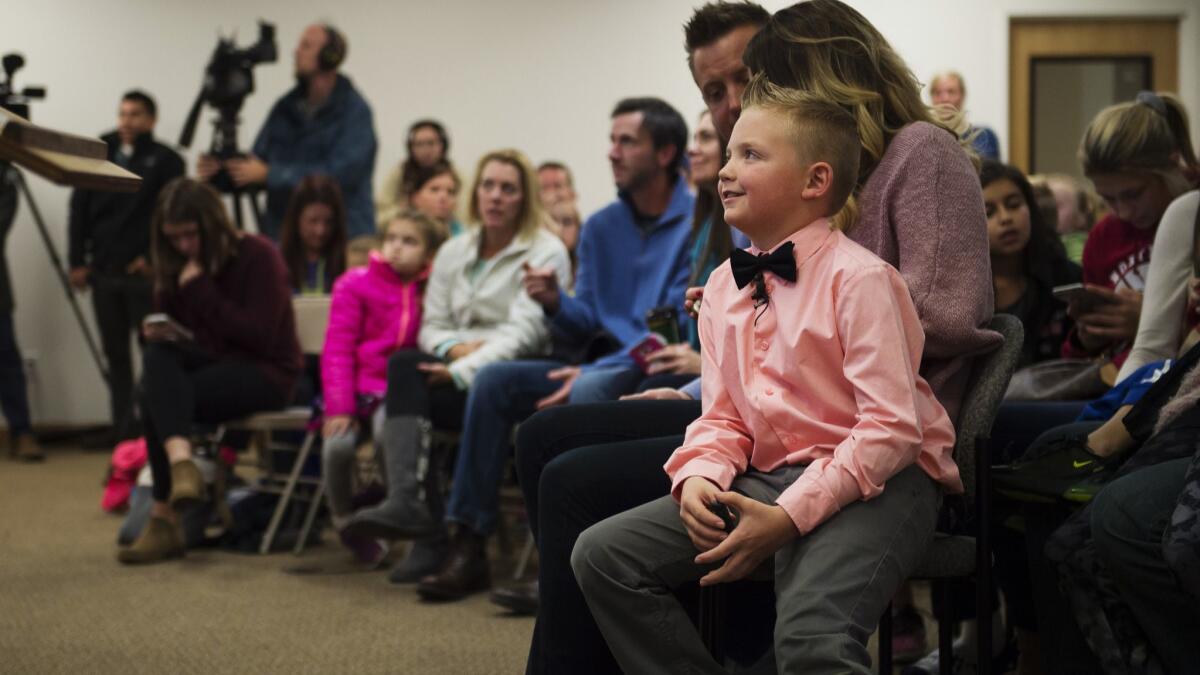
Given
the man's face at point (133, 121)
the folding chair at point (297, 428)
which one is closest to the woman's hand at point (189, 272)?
the folding chair at point (297, 428)

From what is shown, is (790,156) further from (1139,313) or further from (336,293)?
(336,293)

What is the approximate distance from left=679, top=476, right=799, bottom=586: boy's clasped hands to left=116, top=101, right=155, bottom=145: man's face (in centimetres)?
550

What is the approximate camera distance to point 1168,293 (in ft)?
7.34

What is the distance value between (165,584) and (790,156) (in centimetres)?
239

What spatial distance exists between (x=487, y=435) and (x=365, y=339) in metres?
0.78

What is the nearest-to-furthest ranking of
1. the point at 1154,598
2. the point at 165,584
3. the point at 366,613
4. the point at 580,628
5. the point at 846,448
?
the point at 846,448 < the point at 1154,598 < the point at 580,628 < the point at 366,613 < the point at 165,584

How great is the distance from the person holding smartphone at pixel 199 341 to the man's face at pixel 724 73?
211 centimetres

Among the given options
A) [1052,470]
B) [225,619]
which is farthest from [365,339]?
[1052,470]

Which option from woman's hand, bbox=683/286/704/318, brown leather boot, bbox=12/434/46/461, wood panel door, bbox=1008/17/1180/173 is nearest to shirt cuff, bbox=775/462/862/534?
woman's hand, bbox=683/286/704/318

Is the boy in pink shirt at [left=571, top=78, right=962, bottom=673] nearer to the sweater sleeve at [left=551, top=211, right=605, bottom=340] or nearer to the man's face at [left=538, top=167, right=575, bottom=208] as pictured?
the sweater sleeve at [left=551, top=211, right=605, bottom=340]

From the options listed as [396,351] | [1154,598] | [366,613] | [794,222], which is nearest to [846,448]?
[794,222]

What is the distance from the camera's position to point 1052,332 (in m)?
2.67

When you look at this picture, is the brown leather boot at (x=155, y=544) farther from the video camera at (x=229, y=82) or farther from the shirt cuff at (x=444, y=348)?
the video camera at (x=229, y=82)

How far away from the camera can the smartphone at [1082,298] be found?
241 cm
